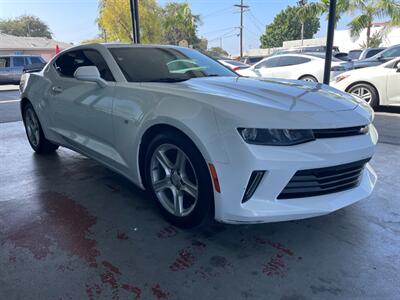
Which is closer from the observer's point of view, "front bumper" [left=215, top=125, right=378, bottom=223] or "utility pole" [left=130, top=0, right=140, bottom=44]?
"front bumper" [left=215, top=125, right=378, bottom=223]

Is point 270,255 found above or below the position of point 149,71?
below

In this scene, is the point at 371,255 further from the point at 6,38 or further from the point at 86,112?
the point at 6,38

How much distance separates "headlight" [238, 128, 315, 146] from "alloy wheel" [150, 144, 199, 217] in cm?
50

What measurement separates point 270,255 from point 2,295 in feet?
5.38

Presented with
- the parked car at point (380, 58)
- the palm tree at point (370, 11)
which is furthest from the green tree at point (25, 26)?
the parked car at point (380, 58)

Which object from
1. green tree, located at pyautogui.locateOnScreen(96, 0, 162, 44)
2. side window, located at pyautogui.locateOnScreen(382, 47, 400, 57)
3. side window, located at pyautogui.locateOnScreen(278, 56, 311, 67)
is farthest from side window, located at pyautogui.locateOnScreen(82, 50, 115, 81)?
green tree, located at pyautogui.locateOnScreen(96, 0, 162, 44)

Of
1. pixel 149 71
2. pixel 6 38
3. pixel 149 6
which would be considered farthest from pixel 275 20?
pixel 149 71

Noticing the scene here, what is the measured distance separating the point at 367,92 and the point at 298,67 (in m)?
2.60

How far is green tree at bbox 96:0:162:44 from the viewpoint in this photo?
34.1 meters

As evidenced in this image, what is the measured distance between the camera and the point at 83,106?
3.38 meters

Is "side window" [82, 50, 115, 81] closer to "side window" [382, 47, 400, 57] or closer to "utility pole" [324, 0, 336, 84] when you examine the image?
"utility pole" [324, 0, 336, 84]

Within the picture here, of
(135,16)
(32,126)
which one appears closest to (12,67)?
(135,16)

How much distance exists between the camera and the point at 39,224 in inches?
110

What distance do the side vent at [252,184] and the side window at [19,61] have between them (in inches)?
773
